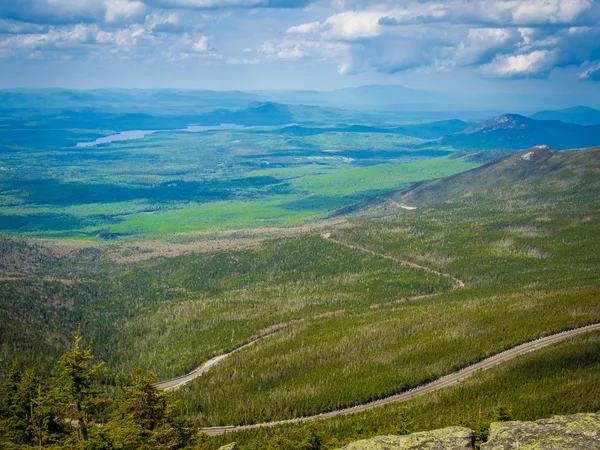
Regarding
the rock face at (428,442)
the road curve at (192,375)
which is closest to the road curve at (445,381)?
the road curve at (192,375)

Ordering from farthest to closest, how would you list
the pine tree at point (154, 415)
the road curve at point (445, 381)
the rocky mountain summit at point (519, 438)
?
the road curve at point (445, 381) < the pine tree at point (154, 415) < the rocky mountain summit at point (519, 438)

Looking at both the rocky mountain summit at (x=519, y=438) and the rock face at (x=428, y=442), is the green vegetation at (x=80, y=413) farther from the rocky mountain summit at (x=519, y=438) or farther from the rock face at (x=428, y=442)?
the rocky mountain summit at (x=519, y=438)

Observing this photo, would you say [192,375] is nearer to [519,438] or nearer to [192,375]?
[192,375]

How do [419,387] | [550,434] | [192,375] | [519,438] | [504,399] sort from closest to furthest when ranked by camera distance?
1. [550,434]
2. [519,438]
3. [504,399]
4. [419,387]
5. [192,375]

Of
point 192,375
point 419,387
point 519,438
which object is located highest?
point 519,438

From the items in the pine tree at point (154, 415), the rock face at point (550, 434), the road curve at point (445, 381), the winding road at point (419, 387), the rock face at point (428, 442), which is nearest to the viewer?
the rock face at point (550, 434)

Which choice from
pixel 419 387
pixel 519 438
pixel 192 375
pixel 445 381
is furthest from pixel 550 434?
pixel 192 375
